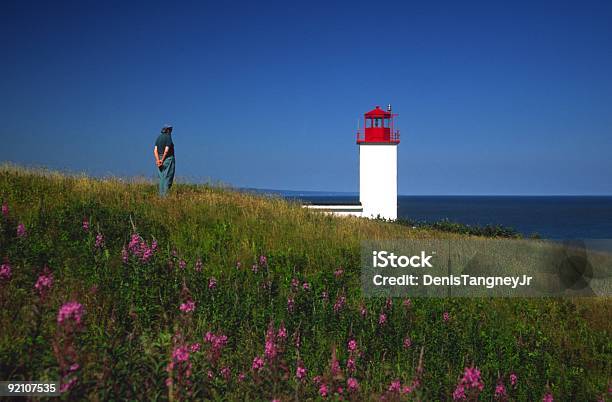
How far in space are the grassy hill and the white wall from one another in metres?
20.4

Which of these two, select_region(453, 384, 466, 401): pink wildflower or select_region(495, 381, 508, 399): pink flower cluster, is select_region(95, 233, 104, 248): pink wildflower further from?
select_region(495, 381, 508, 399): pink flower cluster

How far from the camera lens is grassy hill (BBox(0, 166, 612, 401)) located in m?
3.33

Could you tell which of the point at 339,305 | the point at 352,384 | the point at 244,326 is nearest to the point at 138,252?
the point at 244,326

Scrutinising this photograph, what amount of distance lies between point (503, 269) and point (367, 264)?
3.89 m

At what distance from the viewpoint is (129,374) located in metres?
3.34

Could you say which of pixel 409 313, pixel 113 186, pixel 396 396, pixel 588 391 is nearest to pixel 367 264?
pixel 409 313

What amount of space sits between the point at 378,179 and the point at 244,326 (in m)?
25.9

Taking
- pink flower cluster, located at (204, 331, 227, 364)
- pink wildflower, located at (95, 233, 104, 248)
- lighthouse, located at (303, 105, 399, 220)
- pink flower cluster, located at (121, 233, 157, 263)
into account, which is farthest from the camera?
lighthouse, located at (303, 105, 399, 220)

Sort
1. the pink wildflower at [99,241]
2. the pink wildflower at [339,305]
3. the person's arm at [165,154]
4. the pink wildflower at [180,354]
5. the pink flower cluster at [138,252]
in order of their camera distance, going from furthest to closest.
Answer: the person's arm at [165,154] < the pink wildflower at [99,241] < the pink flower cluster at [138,252] < the pink wildflower at [339,305] < the pink wildflower at [180,354]

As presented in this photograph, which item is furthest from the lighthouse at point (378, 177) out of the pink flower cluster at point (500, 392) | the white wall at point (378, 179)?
the pink flower cluster at point (500, 392)

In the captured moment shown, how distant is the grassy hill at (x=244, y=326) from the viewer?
333 cm

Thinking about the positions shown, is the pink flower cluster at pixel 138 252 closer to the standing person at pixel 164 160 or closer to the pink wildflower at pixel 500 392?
the pink wildflower at pixel 500 392

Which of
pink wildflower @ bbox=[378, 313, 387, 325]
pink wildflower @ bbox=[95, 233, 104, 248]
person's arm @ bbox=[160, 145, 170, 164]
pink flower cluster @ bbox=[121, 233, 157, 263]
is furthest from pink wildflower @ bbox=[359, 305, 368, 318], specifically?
person's arm @ bbox=[160, 145, 170, 164]

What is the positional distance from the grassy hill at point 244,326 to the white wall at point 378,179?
20.4 metres
